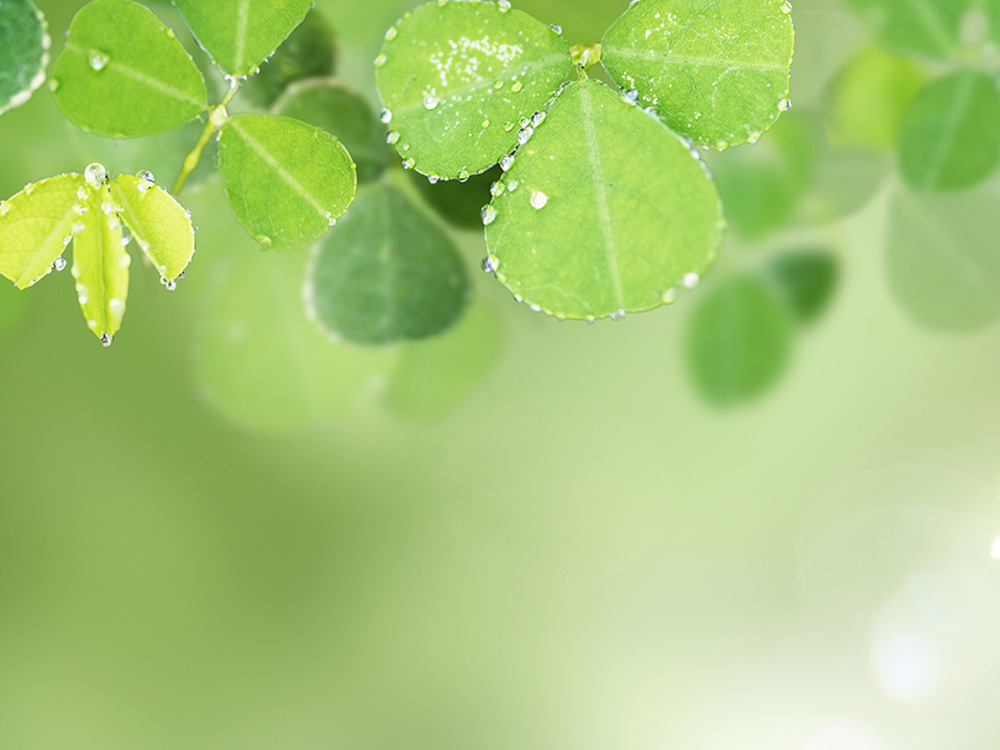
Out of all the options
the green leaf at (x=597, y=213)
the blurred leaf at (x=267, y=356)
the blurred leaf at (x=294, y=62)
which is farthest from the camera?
the blurred leaf at (x=267, y=356)

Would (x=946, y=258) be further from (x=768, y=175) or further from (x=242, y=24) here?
(x=242, y=24)

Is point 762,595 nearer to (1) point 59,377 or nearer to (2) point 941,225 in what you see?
(2) point 941,225

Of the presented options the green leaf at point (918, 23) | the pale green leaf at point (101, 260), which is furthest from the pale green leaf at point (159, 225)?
the green leaf at point (918, 23)

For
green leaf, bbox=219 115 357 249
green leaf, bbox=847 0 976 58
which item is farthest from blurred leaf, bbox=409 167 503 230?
green leaf, bbox=847 0 976 58

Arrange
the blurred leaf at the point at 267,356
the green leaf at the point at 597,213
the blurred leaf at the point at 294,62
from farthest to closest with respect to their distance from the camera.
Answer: the blurred leaf at the point at 267,356, the blurred leaf at the point at 294,62, the green leaf at the point at 597,213

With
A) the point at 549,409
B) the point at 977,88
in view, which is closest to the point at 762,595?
the point at 549,409

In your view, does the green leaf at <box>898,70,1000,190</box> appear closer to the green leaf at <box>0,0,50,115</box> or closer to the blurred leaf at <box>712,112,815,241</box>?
the blurred leaf at <box>712,112,815,241</box>

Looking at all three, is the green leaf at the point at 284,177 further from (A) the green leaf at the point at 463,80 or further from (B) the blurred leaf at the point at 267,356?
(B) the blurred leaf at the point at 267,356
